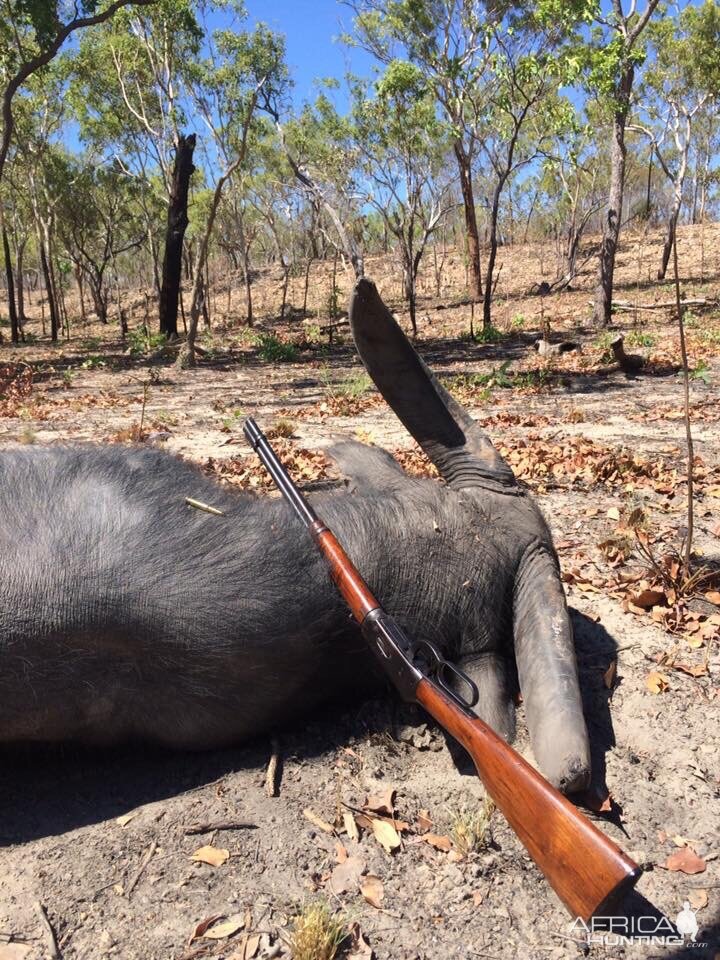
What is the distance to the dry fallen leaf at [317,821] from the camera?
7.95ft

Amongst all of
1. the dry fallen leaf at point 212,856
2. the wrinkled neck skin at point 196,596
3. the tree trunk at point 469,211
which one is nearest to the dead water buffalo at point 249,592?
the wrinkled neck skin at point 196,596

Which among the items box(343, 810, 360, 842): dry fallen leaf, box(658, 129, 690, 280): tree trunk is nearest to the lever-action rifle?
box(343, 810, 360, 842): dry fallen leaf

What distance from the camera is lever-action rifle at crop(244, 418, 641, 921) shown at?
1701mm

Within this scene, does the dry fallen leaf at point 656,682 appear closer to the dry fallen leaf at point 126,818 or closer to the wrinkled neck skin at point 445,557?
the wrinkled neck skin at point 445,557

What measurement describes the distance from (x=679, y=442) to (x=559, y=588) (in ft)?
12.6

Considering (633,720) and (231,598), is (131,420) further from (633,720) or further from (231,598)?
(633,720)

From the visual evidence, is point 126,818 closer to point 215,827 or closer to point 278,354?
point 215,827

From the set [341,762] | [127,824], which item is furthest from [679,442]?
[127,824]

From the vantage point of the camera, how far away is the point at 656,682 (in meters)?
2.95

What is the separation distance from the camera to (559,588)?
2777 millimetres

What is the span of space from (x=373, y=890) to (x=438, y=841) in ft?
0.94

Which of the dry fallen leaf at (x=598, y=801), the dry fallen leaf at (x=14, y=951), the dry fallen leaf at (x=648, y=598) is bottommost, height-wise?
the dry fallen leaf at (x=14, y=951)

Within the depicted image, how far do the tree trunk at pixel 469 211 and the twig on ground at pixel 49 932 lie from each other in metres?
20.0

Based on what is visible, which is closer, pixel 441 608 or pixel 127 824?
pixel 127 824
